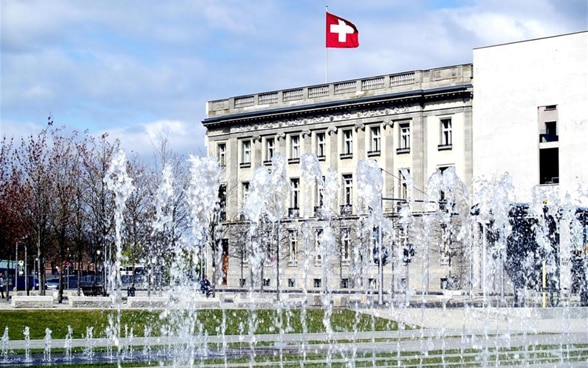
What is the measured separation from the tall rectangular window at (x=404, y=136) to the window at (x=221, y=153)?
15.9 metres

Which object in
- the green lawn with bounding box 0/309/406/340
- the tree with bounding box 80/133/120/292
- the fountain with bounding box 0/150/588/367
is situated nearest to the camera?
the fountain with bounding box 0/150/588/367

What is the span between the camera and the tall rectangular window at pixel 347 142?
230 ft

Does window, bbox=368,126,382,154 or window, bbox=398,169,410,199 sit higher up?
window, bbox=368,126,382,154

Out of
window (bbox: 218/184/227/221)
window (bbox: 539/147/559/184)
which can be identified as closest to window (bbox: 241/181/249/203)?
window (bbox: 218/184/227/221)

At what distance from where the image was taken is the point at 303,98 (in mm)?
72688

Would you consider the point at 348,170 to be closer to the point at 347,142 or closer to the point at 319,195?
the point at 347,142

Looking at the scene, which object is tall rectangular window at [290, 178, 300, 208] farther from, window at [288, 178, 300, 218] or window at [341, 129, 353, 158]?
window at [341, 129, 353, 158]

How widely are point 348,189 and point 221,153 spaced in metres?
12.4

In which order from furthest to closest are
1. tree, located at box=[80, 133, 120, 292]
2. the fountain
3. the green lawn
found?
tree, located at box=[80, 133, 120, 292] < the green lawn < the fountain

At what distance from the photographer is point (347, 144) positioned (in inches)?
2778

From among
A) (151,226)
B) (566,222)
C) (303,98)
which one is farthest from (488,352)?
(303,98)

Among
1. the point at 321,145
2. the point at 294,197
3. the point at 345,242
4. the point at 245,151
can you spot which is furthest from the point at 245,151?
the point at 345,242

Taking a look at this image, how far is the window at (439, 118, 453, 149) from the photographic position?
64.9 meters

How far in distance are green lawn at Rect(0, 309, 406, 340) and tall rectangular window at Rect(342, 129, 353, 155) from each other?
31.8 metres
